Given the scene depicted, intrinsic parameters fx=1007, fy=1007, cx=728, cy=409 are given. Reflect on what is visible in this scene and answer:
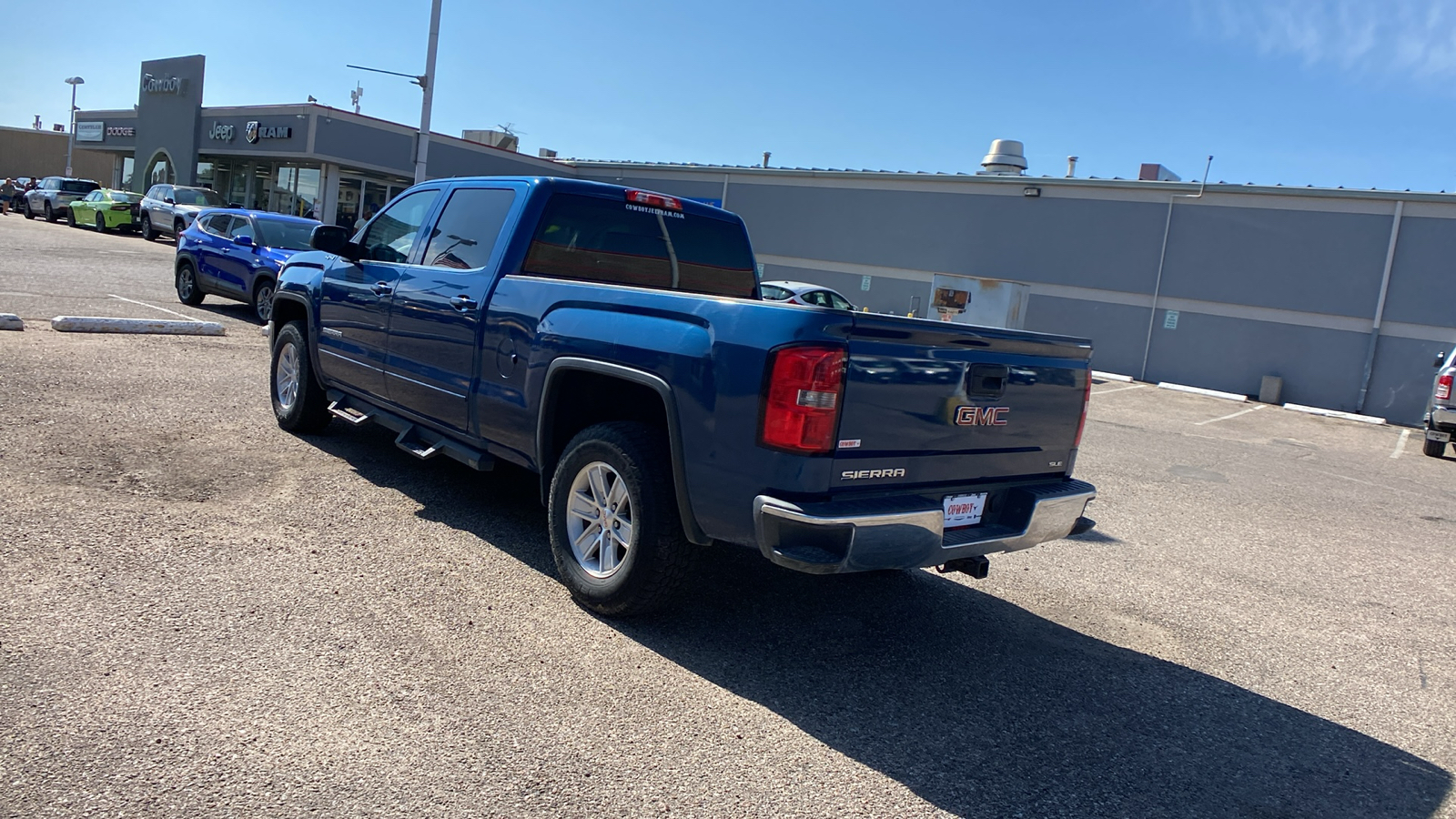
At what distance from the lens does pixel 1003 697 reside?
420cm

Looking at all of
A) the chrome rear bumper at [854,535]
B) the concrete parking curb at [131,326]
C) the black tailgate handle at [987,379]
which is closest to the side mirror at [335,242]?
the chrome rear bumper at [854,535]

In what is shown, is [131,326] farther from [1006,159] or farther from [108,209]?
[108,209]

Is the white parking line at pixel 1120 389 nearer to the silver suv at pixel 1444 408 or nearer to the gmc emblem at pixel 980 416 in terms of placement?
the silver suv at pixel 1444 408

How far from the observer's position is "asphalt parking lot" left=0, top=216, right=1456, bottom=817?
3.17 meters

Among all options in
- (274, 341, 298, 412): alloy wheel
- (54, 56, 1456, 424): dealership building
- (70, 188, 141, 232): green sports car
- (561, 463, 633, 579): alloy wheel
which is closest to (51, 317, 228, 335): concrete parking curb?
(274, 341, 298, 412): alloy wheel

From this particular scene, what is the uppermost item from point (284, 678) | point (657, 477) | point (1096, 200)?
point (1096, 200)

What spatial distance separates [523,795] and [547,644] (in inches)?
46.3

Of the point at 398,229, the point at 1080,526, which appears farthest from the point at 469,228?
the point at 1080,526

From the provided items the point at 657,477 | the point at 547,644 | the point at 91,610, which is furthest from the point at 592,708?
the point at 91,610

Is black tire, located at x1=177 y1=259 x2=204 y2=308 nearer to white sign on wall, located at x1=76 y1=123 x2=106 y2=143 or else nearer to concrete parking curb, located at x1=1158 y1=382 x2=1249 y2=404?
concrete parking curb, located at x1=1158 y1=382 x2=1249 y2=404

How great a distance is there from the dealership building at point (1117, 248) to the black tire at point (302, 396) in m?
18.6

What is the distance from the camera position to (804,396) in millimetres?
3652

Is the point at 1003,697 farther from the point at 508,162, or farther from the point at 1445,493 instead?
the point at 508,162

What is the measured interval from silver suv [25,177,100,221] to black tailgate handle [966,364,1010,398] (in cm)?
4063
